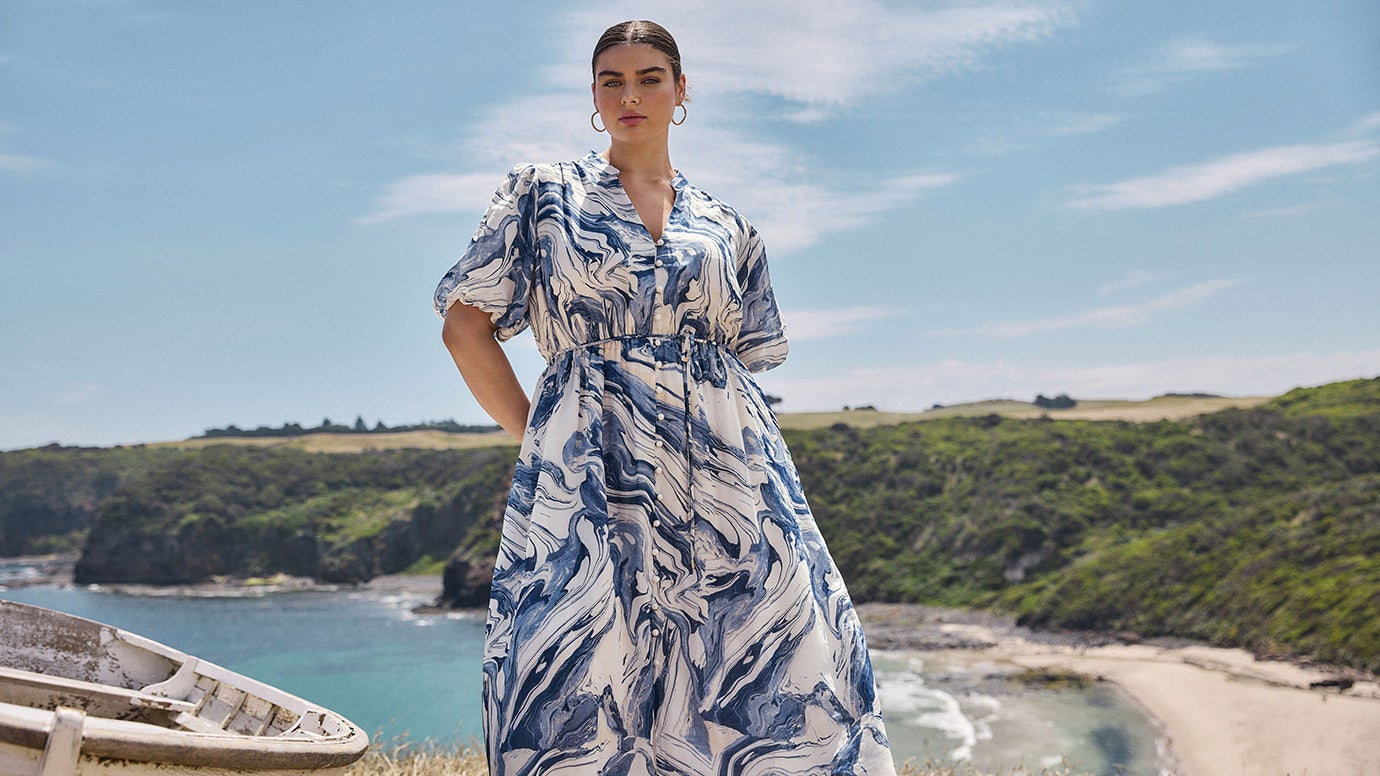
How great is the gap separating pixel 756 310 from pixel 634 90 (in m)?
0.59

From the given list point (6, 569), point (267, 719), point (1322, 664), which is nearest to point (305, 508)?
point (6, 569)

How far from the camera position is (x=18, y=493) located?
3051 inches

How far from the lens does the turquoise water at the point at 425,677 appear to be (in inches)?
1093

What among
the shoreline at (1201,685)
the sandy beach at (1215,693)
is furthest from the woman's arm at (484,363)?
the sandy beach at (1215,693)

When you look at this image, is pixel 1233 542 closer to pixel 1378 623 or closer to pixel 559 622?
pixel 1378 623

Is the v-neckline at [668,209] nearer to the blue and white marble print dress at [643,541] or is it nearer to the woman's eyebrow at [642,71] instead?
the blue and white marble print dress at [643,541]

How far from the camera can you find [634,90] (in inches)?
95.3

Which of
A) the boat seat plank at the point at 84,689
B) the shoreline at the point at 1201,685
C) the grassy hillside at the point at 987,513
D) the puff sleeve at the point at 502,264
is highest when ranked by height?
the puff sleeve at the point at 502,264

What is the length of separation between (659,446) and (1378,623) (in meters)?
33.2

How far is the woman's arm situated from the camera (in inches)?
91.9

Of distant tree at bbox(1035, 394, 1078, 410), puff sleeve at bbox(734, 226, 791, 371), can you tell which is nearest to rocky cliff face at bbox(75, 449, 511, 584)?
distant tree at bbox(1035, 394, 1078, 410)

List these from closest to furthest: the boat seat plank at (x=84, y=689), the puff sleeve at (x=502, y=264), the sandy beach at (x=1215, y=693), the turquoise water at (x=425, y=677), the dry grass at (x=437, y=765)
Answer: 1. the puff sleeve at (x=502, y=264)
2. the boat seat plank at (x=84, y=689)
3. the dry grass at (x=437, y=765)
4. the sandy beach at (x=1215, y=693)
5. the turquoise water at (x=425, y=677)

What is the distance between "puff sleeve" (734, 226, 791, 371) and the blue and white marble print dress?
21 cm

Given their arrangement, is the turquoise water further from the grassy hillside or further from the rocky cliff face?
the grassy hillside
